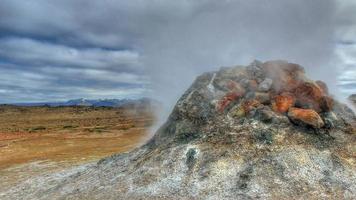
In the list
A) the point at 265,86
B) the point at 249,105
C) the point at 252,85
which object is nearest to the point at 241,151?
the point at 249,105

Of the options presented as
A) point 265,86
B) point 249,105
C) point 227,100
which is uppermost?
point 265,86

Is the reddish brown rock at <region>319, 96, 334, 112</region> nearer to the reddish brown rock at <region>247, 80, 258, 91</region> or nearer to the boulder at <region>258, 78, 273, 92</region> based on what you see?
the boulder at <region>258, 78, 273, 92</region>

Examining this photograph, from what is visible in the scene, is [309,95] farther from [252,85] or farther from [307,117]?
[252,85]

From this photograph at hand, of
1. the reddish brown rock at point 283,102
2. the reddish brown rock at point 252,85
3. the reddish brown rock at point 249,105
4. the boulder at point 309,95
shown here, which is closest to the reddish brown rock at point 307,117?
the reddish brown rock at point 283,102

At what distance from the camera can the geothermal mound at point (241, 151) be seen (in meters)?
15.0

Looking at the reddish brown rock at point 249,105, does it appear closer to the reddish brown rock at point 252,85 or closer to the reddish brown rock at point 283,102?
the reddish brown rock at point 283,102

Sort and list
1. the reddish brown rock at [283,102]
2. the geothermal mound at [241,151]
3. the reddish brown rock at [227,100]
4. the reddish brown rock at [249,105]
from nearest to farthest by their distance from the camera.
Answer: the geothermal mound at [241,151], the reddish brown rock at [283,102], the reddish brown rock at [249,105], the reddish brown rock at [227,100]

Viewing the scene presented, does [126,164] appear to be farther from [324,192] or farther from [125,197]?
[324,192]

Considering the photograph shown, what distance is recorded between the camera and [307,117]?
16.8m

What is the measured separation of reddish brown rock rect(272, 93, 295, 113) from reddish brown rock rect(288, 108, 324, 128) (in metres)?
0.48

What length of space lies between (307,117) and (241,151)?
303 centimetres

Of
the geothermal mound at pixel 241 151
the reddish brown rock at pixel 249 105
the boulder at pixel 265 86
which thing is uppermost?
the boulder at pixel 265 86

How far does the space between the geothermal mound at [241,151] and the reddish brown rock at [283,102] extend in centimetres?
4

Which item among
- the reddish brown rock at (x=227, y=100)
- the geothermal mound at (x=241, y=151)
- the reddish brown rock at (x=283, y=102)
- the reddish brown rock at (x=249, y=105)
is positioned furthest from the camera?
the reddish brown rock at (x=227, y=100)
